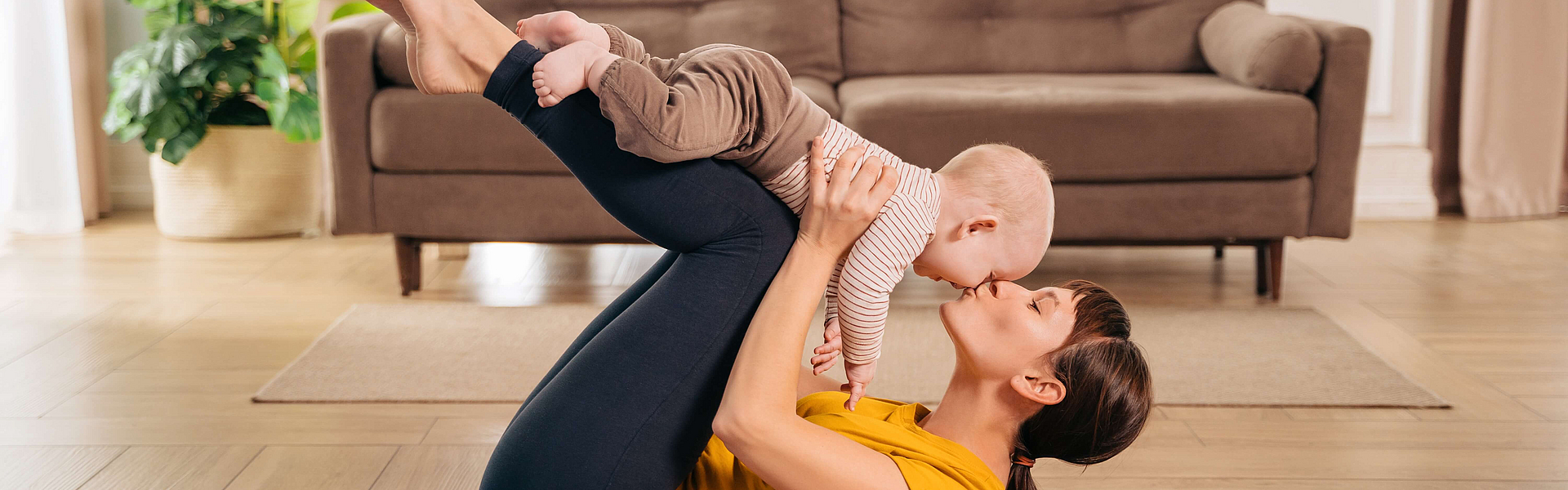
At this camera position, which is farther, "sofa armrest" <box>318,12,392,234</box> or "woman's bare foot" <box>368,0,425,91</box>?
"sofa armrest" <box>318,12,392,234</box>

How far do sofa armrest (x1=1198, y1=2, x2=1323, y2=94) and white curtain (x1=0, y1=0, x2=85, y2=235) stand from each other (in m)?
3.33

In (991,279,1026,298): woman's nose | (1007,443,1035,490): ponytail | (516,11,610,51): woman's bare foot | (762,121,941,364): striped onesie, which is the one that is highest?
(516,11,610,51): woman's bare foot

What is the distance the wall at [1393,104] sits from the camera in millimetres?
3564

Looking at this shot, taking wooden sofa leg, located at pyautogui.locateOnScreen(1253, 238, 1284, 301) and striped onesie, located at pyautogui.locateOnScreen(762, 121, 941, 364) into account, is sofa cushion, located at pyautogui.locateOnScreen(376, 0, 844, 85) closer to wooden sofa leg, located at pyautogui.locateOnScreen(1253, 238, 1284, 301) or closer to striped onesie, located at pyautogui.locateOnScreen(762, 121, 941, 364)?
wooden sofa leg, located at pyautogui.locateOnScreen(1253, 238, 1284, 301)

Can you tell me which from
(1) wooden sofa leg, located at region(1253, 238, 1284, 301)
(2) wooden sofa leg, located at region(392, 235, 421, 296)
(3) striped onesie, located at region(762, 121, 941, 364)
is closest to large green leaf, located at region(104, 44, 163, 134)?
(2) wooden sofa leg, located at region(392, 235, 421, 296)

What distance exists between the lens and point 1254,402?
1.80 metres

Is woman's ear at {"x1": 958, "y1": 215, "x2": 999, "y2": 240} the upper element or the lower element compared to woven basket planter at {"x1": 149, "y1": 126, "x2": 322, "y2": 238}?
upper

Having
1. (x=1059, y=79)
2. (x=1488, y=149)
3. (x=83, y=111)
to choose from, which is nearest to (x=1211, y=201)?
A: (x=1059, y=79)

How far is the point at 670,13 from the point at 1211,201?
1.45 m

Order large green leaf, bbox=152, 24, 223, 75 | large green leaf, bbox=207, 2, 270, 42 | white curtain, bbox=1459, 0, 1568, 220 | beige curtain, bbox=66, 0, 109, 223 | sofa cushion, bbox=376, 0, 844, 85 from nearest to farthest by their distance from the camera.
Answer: sofa cushion, bbox=376, 0, 844, 85 → large green leaf, bbox=152, 24, 223, 75 → large green leaf, bbox=207, 2, 270, 42 → beige curtain, bbox=66, 0, 109, 223 → white curtain, bbox=1459, 0, 1568, 220

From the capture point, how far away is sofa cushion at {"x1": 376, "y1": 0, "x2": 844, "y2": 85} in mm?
2779

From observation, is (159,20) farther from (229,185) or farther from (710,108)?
(710,108)

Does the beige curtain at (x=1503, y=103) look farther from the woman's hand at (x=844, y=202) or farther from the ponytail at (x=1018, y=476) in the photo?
the woman's hand at (x=844, y=202)

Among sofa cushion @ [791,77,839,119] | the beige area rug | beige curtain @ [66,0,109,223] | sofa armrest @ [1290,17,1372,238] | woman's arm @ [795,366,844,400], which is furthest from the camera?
beige curtain @ [66,0,109,223]
